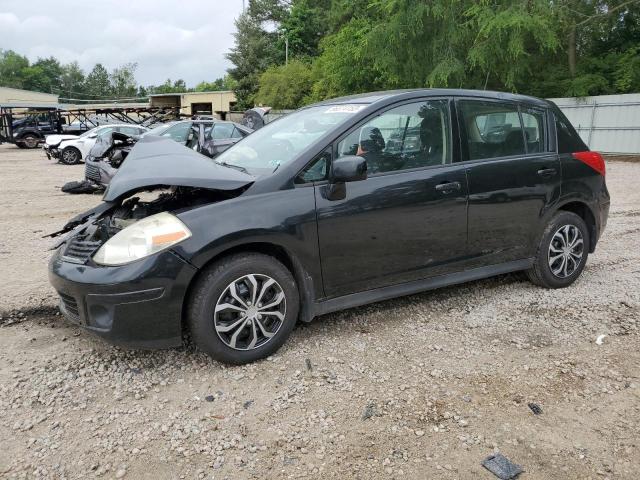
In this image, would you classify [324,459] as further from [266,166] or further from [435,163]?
[435,163]

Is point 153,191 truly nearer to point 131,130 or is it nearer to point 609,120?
point 131,130

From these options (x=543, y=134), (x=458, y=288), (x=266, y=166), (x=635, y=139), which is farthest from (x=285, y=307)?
(x=635, y=139)

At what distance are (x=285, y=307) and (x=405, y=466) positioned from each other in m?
1.26

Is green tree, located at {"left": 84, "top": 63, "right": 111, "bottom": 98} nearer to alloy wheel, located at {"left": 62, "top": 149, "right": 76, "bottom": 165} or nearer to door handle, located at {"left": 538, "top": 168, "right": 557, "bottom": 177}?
alloy wheel, located at {"left": 62, "top": 149, "right": 76, "bottom": 165}

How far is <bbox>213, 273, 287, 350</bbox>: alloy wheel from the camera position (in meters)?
3.09

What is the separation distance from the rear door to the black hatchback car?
0.01 metres

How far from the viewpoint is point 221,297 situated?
10.0 feet

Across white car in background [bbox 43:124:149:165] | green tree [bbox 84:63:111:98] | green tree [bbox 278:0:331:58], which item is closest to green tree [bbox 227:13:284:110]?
green tree [bbox 278:0:331:58]

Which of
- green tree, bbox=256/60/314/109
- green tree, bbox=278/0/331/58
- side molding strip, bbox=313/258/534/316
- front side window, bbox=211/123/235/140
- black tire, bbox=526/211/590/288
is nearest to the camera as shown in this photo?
side molding strip, bbox=313/258/534/316

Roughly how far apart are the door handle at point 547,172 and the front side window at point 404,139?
96cm

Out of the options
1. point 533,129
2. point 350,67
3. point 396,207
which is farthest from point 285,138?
point 350,67

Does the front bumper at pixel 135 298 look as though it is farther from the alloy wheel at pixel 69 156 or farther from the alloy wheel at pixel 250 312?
the alloy wheel at pixel 69 156

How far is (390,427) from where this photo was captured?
2641 mm

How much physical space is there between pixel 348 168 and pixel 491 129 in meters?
1.60
